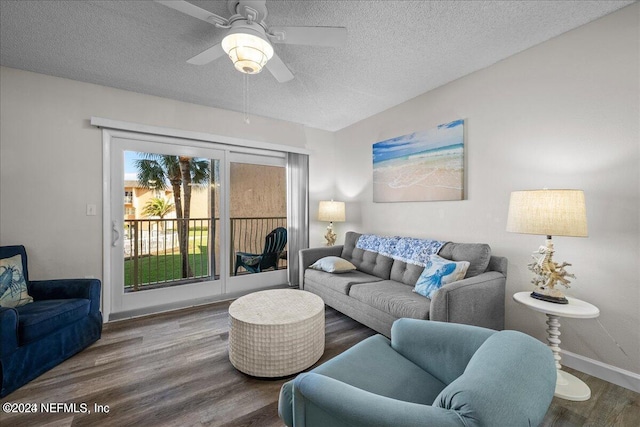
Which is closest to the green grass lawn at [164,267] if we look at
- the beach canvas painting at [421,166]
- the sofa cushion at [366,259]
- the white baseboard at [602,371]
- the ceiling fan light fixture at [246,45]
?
the sofa cushion at [366,259]

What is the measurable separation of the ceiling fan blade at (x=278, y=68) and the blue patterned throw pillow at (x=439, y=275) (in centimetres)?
200

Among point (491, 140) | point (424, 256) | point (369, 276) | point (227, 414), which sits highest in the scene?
point (491, 140)

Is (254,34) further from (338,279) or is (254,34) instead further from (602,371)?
(602,371)

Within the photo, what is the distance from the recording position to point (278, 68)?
200 centimetres

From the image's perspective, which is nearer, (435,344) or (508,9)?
(435,344)

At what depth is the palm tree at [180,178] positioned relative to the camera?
3.24 m

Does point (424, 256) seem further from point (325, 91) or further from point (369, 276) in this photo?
point (325, 91)

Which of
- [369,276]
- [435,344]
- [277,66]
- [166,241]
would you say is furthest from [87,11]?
[369,276]

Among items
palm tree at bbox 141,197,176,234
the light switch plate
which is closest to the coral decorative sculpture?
palm tree at bbox 141,197,176,234

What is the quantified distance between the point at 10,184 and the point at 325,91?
10.5 feet

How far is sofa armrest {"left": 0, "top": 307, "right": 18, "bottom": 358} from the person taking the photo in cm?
171

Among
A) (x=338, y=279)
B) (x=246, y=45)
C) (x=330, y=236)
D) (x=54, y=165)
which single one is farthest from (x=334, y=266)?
(x=54, y=165)

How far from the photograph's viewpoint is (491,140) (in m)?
2.54

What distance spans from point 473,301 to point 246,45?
2.30m
